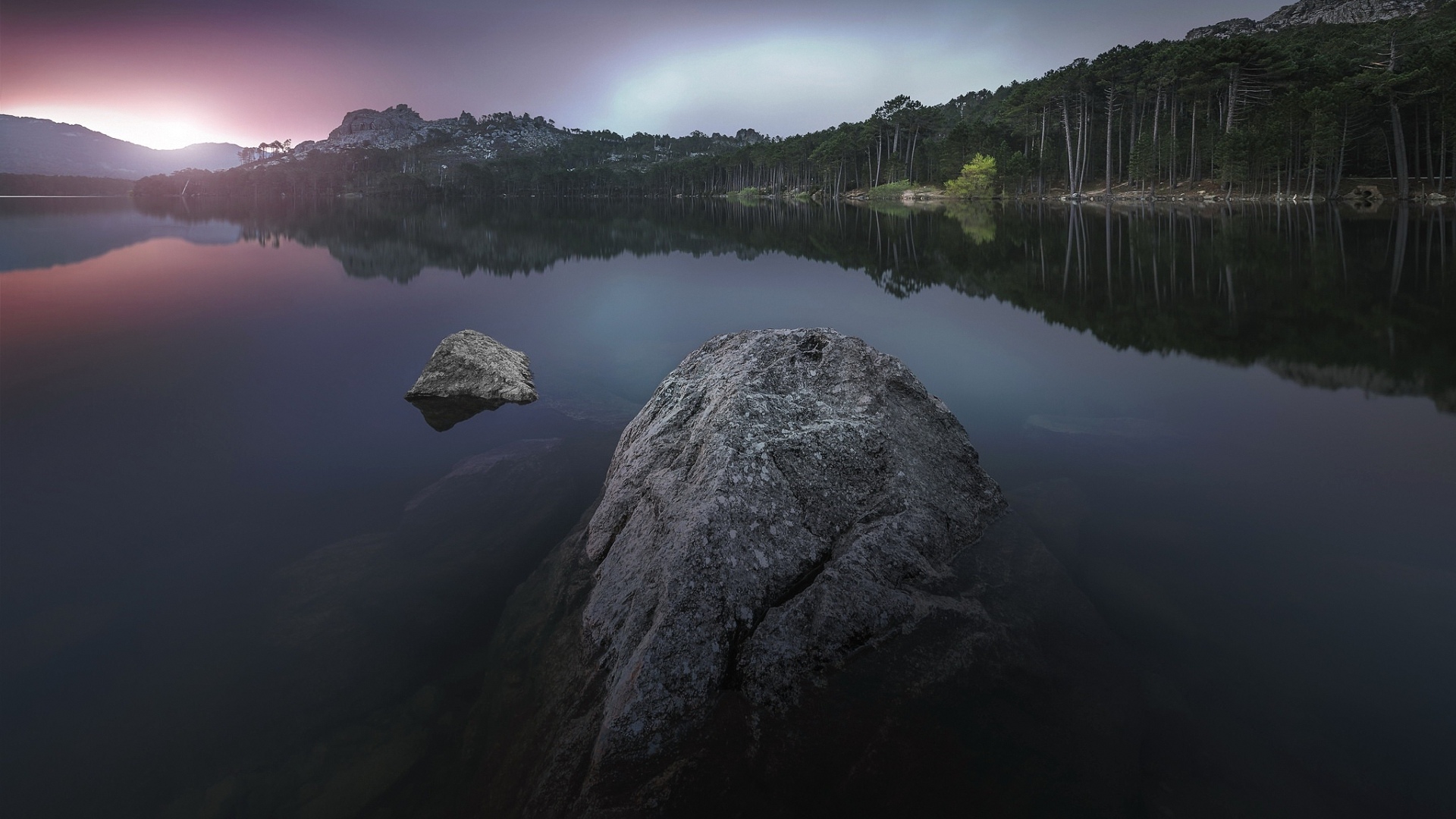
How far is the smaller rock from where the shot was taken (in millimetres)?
Result: 11711

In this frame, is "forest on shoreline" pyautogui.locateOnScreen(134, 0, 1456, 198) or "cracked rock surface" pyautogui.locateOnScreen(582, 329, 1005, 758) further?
"forest on shoreline" pyautogui.locateOnScreen(134, 0, 1456, 198)

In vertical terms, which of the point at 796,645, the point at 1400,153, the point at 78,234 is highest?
the point at 1400,153

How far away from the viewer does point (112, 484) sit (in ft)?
27.6

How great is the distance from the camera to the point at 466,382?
12.0 m

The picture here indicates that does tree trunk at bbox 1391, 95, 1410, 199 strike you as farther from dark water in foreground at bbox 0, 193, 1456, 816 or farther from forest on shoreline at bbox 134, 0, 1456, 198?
dark water in foreground at bbox 0, 193, 1456, 816

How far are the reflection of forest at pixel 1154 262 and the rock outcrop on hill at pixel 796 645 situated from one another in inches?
402

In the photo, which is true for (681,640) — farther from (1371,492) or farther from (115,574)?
(1371,492)

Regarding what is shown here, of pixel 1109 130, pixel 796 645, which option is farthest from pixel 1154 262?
pixel 1109 130

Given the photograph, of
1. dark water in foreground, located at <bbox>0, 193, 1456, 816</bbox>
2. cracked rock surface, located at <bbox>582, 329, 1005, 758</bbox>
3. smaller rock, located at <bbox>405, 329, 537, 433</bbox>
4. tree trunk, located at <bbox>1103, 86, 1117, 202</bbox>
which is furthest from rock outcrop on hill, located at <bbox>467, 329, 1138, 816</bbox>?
tree trunk, located at <bbox>1103, 86, 1117, 202</bbox>

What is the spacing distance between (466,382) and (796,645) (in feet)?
31.6

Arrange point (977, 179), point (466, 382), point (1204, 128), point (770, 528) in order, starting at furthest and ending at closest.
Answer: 1. point (977, 179)
2. point (1204, 128)
3. point (466, 382)
4. point (770, 528)

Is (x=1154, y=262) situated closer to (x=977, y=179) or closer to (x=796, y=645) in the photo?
(x=796, y=645)

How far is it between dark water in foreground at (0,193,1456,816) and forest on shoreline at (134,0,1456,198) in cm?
5712

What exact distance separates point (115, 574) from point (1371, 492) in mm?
13740
